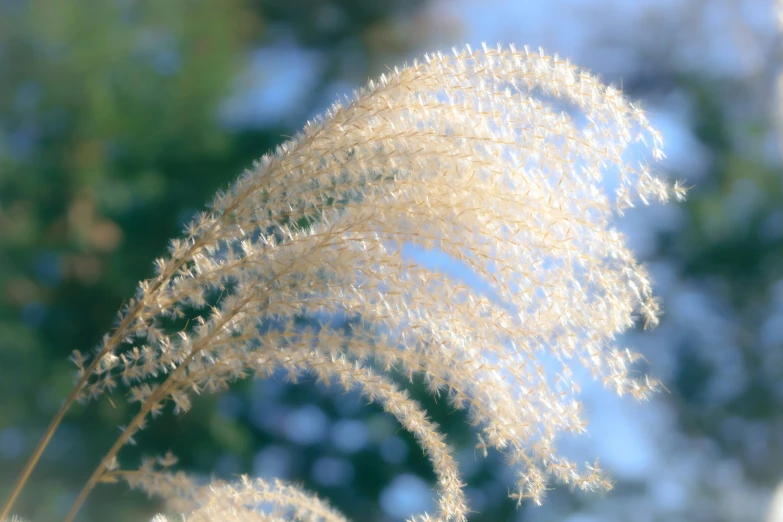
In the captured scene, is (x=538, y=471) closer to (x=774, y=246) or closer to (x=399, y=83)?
(x=399, y=83)

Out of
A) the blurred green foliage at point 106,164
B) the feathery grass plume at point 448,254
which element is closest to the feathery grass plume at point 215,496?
the feathery grass plume at point 448,254

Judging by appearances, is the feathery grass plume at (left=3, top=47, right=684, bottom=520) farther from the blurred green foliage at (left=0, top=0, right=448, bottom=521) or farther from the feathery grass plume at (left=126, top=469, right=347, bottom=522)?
the blurred green foliage at (left=0, top=0, right=448, bottom=521)

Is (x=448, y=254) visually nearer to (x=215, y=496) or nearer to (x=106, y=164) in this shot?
(x=215, y=496)

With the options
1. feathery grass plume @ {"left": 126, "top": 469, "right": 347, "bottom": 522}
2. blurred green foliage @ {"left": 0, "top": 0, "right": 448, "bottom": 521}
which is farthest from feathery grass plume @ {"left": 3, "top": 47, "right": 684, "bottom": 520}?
blurred green foliage @ {"left": 0, "top": 0, "right": 448, "bottom": 521}

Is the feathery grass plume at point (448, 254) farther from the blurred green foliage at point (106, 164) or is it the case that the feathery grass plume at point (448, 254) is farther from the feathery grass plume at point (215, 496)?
the blurred green foliage at point (106, 164)

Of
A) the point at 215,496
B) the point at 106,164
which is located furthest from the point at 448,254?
the point at 106,164

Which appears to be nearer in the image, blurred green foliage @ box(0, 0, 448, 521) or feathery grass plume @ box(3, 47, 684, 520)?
feathery grass plume @ box(3, 47, 684, 520)

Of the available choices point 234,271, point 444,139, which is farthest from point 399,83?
point 234,271

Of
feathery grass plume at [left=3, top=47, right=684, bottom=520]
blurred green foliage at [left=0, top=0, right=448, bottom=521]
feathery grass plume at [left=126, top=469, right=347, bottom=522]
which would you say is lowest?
feathery grass plume at [left=126, top=469, right=347, bottom=522]
